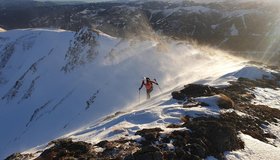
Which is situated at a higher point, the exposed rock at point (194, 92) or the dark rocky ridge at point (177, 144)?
the exposed rock at point (194, 92)

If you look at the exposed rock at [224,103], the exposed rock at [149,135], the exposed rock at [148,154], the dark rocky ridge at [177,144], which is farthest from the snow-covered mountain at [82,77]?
the exposed rock at [148,154]

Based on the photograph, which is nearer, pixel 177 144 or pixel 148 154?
pixel 148 154

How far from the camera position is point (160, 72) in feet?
264

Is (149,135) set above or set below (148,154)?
above

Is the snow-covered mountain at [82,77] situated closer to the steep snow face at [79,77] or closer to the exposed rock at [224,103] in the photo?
the steep snow face at [79,77]

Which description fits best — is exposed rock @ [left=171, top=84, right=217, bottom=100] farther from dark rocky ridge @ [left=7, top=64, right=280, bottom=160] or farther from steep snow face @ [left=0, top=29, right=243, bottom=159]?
steep snow face @ [left=0, top=29, right=243, bottom=159]

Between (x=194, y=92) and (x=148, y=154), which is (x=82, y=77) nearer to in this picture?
(x=194, y=92)

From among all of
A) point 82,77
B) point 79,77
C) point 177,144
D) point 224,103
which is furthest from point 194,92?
point 79,77

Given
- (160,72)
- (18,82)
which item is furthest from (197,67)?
(18,82)

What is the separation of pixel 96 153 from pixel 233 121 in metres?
10.8

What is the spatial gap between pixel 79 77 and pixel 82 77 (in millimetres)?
1027

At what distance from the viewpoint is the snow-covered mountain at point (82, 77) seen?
63906 mm

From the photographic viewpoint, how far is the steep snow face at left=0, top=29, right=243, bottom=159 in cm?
6956

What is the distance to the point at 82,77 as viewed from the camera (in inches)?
3489
